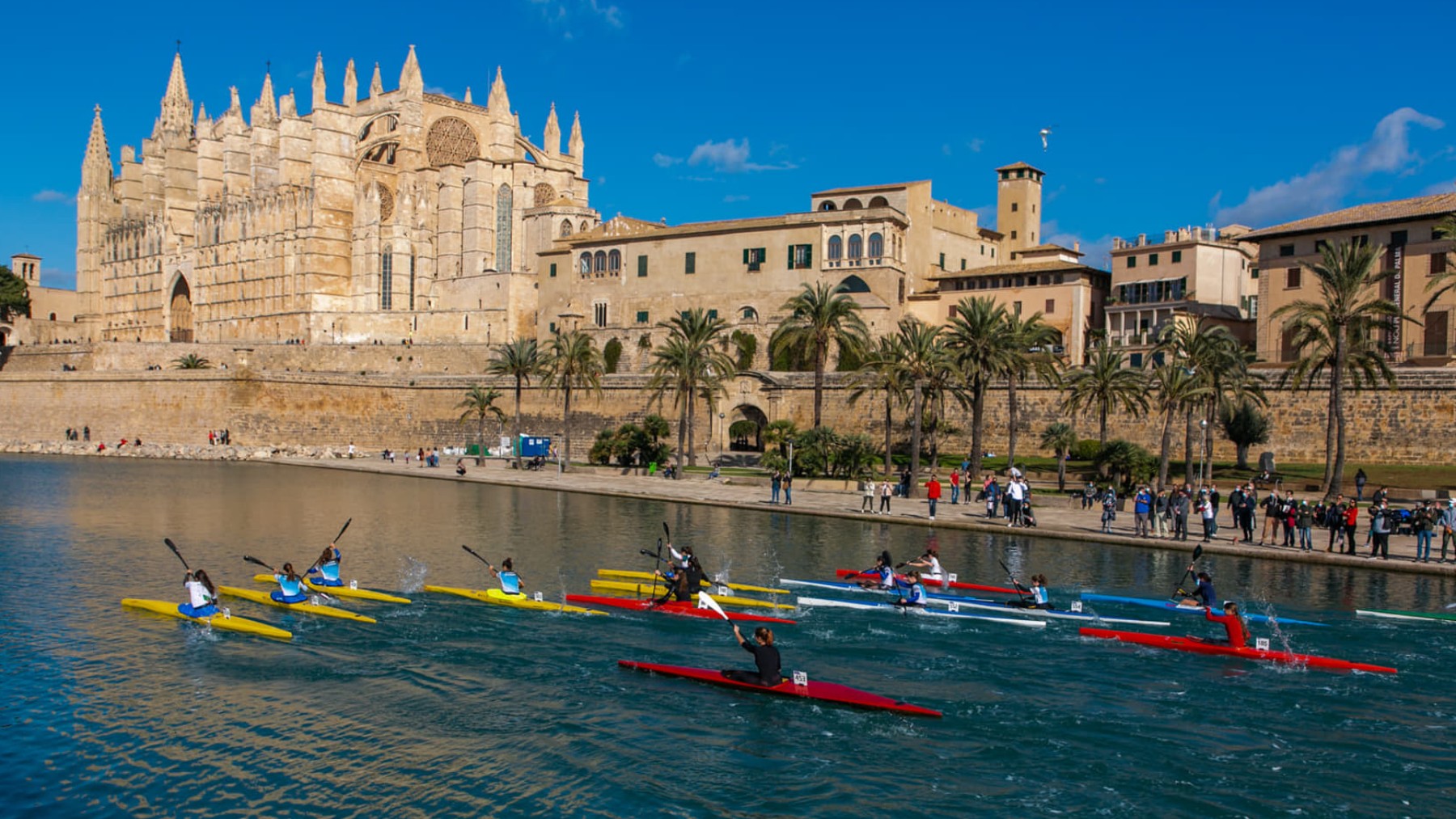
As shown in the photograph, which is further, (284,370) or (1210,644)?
(284,370)

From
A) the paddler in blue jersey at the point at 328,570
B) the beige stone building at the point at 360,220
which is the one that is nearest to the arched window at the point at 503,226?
the beige stone building at the point at 360,220

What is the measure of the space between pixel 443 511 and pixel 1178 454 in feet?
102

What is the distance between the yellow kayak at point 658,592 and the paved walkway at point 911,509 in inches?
498

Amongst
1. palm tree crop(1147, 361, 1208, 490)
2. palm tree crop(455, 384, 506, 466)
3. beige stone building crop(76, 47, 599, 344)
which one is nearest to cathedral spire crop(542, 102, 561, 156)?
beige stone building crop(76, 47, 599, 344)

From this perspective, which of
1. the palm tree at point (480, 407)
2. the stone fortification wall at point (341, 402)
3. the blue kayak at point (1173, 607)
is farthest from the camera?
the palm tree at point (480, 407)

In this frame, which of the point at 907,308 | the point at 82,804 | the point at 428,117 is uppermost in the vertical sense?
the point at 428,117

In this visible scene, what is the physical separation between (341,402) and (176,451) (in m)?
9.99

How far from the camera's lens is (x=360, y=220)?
85312mm

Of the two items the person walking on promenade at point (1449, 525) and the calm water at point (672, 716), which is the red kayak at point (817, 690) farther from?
the person walking on promenade at point (1449, 525)

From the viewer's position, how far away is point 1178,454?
47375 mm

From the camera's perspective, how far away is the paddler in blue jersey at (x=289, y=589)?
71.3ft

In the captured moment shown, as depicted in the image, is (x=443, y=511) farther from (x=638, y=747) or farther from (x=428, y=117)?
(x=428, y=117)

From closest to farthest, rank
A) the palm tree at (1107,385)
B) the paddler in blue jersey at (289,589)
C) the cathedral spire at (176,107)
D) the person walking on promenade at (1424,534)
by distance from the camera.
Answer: the paddler in blue jersey at (289,589) → the person walking on promenade at (1424,534) → the palm tree at (1107,385) → the cathedral spire at (176,107)

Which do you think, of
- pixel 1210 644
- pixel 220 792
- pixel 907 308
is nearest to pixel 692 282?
pixel 907 308
